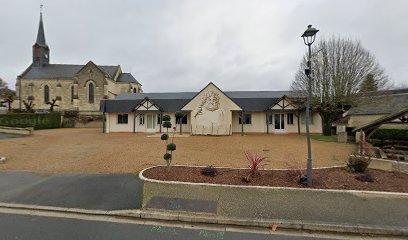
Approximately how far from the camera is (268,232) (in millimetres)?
4262

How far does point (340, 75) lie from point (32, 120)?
3604 centimetres

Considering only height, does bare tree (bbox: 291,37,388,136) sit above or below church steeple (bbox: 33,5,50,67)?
below

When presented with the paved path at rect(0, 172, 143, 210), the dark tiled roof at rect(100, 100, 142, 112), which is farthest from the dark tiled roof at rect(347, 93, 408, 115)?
the dark tiled roof at rect(100, 100, 142, 112)

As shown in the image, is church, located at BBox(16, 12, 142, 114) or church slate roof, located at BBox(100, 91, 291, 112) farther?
church, located at BBox(16, 12, 142, 114)

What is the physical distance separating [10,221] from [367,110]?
28080 millimetres

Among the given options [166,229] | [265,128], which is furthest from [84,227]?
[265,128]

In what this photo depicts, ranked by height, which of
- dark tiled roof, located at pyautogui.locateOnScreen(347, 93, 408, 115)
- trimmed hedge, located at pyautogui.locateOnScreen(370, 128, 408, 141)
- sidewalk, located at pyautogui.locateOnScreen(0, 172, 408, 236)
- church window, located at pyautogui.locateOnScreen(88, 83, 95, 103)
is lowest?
sidewalk, located at pyautogui.locateOnScreen(0, 172, 408, 236)

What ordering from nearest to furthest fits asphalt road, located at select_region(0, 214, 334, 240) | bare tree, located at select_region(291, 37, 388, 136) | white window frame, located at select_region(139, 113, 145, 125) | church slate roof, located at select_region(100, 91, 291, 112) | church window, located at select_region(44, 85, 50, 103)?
asphalt road, located at select_region(0, 214, 334, 240) < bare tree, located at select_region(291, 37, 388, 136) < church slate roof, located at select_region(100, 91, 291, 112) < white window frame, located at select_region(139, 113, 145, 125) < church window, located at select_region(44, 85, 50, 103)

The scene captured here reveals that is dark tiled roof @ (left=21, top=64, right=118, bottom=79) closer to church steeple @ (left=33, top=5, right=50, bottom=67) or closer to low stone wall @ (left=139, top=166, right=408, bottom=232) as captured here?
church steeple @ (left=33, top=5, right=50, bottom=67)

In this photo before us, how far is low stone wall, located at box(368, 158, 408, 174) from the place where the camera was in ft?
24.3

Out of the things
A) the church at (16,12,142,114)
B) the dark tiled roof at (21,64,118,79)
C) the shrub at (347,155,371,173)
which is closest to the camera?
the shrub at (347,155,371,173)

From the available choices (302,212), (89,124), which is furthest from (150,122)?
(302,212)

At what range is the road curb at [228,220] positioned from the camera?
13.9 feet

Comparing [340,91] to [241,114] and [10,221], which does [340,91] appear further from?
[10,221]
